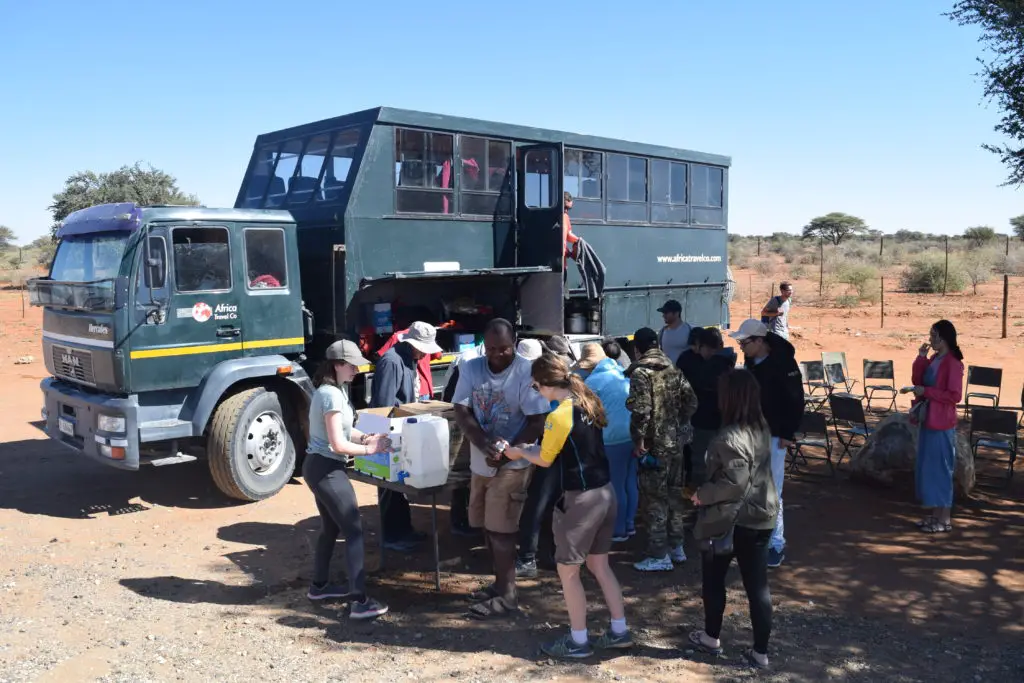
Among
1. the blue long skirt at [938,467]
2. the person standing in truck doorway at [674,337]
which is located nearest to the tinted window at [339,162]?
the person standing in truck doorway at [674,337]

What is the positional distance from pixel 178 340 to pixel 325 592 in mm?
3016

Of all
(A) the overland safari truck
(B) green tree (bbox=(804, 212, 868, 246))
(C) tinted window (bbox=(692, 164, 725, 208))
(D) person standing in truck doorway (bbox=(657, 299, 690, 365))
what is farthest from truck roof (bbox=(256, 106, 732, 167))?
(B) green tree (bbox=(804, 212, 868, 246))

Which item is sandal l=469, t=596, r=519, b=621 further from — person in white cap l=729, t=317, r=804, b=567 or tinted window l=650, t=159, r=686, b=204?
tinted window l=650, t=159, r=686, b=204

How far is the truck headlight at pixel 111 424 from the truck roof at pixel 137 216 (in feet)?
5.32

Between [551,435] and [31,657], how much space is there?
3.27 m

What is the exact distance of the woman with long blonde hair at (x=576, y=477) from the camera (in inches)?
183

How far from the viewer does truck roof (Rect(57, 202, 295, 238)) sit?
24.3 ft

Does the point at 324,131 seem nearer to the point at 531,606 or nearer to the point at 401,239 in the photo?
the point at 401,239

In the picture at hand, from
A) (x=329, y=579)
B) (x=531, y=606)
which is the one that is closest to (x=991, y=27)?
(x=531, y=606)

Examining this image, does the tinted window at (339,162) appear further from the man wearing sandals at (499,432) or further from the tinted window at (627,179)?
the man wearing sandals at (499,432)

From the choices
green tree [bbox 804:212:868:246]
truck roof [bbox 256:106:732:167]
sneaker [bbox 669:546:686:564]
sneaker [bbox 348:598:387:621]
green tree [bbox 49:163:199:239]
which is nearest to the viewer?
sneaker [bbox 348:598:387:621]

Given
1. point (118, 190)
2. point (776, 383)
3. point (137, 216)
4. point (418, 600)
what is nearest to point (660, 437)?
point (776, 383)

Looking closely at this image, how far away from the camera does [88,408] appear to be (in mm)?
7609

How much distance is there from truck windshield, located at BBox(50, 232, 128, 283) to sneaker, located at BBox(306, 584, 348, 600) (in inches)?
137
